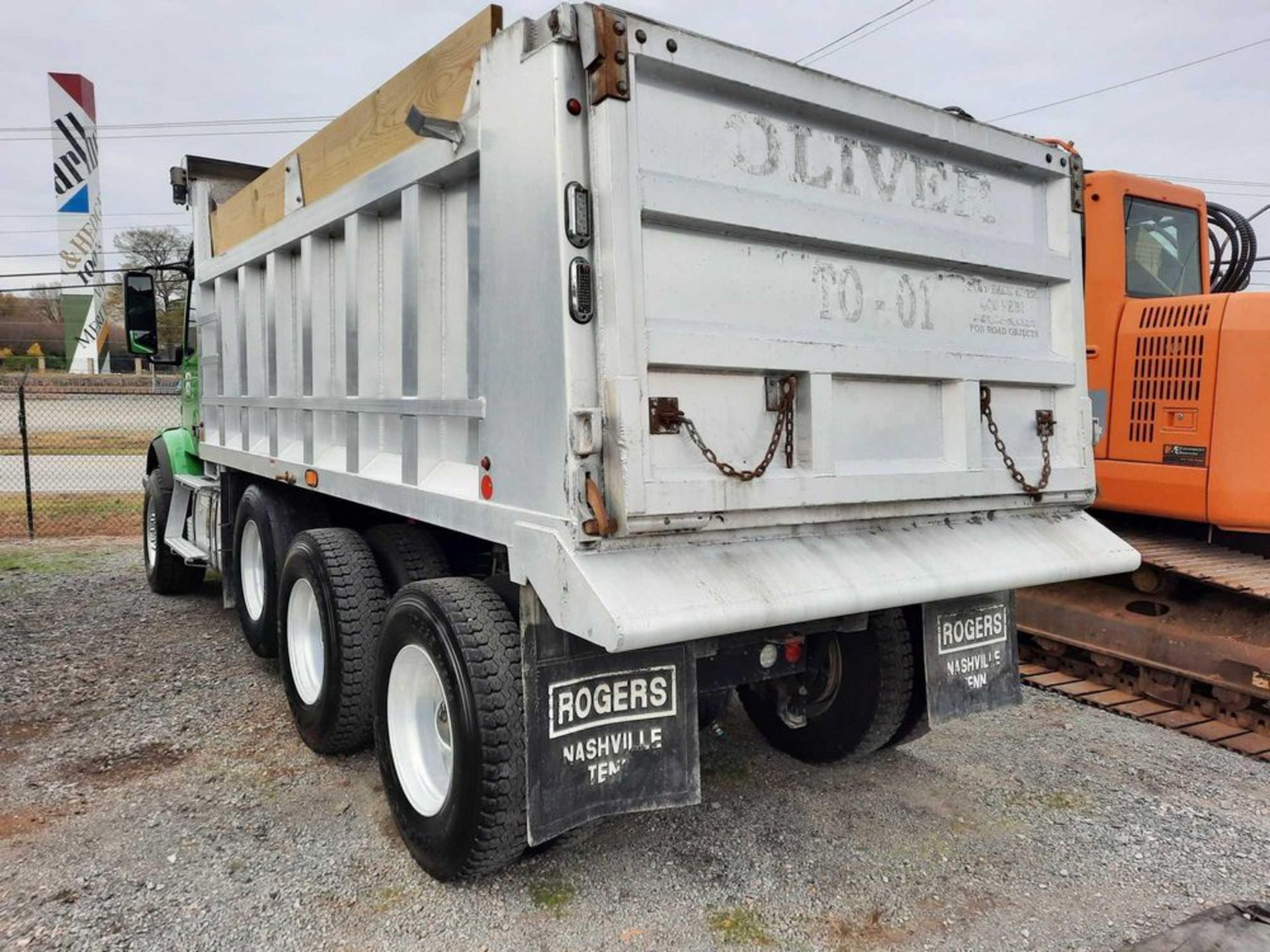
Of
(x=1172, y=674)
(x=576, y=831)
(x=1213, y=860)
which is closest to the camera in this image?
(x=576, y=831)

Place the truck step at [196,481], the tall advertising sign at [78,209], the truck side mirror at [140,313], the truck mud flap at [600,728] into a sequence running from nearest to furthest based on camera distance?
the truck mud flap at [600,728] → the truck side mirror at [140,313] → the truck step at [196,481] → the tall advertising sign at [78,209]

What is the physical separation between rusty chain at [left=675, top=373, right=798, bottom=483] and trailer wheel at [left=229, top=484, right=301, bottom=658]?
10.1 ft

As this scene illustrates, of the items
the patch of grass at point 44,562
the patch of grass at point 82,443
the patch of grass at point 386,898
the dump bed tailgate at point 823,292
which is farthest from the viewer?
the patch of grass at point 82,443

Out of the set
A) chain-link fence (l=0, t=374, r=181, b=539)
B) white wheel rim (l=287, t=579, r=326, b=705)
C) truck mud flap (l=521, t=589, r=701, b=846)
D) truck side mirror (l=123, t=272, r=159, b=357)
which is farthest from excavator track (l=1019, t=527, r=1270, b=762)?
chain-link fence (l=0, t=374, r=181, b=539)

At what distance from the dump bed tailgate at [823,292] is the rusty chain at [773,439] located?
25mm

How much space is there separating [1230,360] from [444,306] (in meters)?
4.00

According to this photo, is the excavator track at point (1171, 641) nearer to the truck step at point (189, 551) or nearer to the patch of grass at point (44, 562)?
the truck step at point (189, 551)

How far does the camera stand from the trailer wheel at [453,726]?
109 inches

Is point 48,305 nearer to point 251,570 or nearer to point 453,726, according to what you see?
point 251,570

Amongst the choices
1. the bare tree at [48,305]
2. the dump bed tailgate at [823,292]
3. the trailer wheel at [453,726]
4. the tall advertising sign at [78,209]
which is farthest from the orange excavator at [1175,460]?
the bare tree at [48,305]

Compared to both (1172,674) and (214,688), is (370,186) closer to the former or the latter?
(214,688)

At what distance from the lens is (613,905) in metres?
3.03

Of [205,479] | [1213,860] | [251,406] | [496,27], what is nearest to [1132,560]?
[1213,860]

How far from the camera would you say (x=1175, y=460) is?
4992 mm
